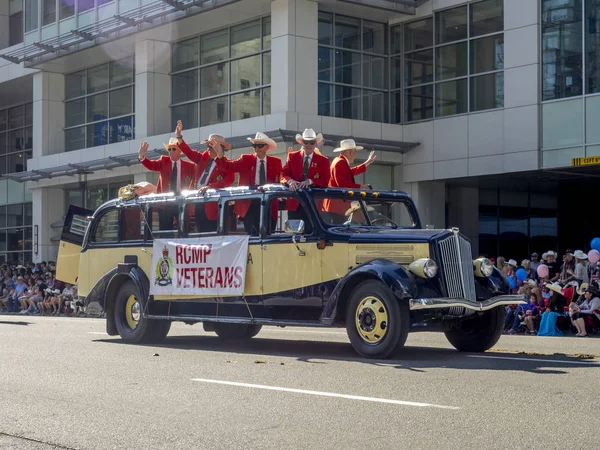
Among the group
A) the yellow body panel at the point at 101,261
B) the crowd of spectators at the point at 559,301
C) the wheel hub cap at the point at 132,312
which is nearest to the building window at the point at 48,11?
the crowd of spectators at the point at 559,301

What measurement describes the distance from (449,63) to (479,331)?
18.7m

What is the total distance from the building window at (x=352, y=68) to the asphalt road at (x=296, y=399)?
17208 millimetres

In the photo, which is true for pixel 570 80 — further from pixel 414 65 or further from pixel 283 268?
pixel 283 268

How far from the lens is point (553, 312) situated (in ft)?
61.2

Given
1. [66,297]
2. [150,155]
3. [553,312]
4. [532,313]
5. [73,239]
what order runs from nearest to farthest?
[73,239] < [553,312] < [532,313] < [66,297] < [150,155]

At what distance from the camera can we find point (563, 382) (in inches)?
356

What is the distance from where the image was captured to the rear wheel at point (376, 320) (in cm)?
1084

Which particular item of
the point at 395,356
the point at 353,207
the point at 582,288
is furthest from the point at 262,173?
the point at 582,288

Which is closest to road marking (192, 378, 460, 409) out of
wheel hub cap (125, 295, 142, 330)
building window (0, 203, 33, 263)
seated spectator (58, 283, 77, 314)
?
wheel hub cap (125, 295, 142, 330)

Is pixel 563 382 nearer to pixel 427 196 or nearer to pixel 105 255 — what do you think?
pixel 105 255

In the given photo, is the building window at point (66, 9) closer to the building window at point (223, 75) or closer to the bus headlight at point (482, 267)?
the building window at point (223, 75)

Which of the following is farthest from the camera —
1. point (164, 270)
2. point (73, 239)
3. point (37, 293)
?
point (37, 293)

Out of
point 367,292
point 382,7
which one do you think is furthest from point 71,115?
point 367,292

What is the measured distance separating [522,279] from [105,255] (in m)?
9.55
